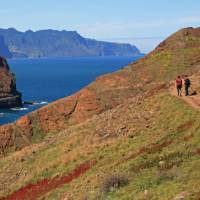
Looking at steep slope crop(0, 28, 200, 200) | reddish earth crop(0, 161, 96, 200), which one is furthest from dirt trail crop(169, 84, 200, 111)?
reddish earth crop(0, 161, 96, 200)

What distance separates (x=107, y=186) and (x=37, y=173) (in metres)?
11.9

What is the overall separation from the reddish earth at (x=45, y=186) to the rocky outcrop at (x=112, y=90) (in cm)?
2188

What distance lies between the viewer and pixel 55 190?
31.6 metres

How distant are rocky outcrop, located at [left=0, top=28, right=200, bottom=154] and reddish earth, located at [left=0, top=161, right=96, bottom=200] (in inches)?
861

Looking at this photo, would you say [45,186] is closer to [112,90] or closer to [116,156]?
[116,156]

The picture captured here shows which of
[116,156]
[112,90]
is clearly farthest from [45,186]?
[112,90]

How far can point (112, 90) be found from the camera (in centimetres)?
6675

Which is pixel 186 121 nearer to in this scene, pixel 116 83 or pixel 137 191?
pixel 137 191

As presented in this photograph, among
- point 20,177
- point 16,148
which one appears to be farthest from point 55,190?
point 16,148

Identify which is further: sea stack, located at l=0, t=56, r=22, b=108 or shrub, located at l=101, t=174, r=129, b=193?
sea stack, located at l=0, t=56, r=22, b=108

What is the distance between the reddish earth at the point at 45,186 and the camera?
109 ft

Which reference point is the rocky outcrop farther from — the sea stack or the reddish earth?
the sea stack

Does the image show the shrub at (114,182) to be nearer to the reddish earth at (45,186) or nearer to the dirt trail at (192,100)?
the reddish earth at (45,186)

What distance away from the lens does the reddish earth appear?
33156mm
